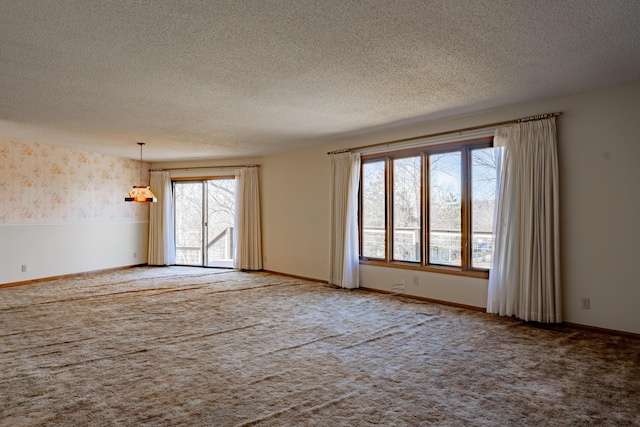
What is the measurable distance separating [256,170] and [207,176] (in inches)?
52.3

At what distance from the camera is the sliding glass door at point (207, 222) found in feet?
30.1

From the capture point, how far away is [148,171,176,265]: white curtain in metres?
9.23

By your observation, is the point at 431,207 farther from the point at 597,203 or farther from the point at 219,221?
the point at 219,221

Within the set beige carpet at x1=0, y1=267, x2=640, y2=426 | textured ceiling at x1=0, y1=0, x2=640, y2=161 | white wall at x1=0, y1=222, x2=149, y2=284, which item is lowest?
beige carpet at x1=0, y1=267, x2=640, y2=426

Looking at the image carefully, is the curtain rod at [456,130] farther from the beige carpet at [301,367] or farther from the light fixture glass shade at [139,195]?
the light fixture glass shade at [139,195]

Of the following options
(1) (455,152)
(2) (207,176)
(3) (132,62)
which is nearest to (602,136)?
(1) (455,152)

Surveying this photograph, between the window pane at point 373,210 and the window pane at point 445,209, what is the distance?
91 centimetres

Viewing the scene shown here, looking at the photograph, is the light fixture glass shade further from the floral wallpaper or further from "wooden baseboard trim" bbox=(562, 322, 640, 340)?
"wooden baseboard trim" bbox=(562, 322, 640, 340)

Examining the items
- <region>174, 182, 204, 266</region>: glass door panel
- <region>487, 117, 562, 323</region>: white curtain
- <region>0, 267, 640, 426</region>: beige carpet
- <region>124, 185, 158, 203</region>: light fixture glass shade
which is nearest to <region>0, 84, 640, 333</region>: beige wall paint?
<region>487, 117, 562, 323</region>: white curtain

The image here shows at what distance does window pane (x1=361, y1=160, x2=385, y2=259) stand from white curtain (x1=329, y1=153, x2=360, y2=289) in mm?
213

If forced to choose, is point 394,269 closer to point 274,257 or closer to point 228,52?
point 274,257

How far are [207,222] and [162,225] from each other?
3.51 ft

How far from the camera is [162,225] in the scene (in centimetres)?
925

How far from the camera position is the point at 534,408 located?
8.32 ft
